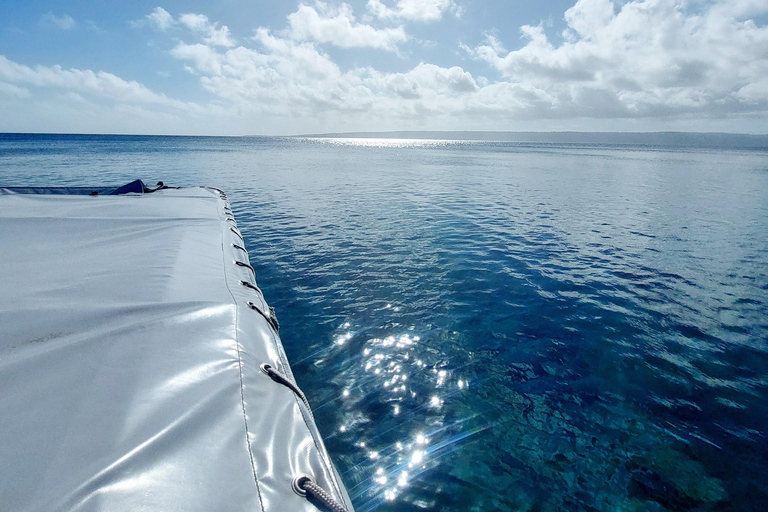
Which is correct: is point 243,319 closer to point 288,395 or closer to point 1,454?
point 288,395

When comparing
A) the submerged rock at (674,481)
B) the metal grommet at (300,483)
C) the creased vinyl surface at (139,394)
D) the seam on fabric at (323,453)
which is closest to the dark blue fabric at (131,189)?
the creased vinyl surface at (139,394)

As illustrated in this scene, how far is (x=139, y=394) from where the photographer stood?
9.29 feet

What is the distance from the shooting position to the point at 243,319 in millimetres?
4352

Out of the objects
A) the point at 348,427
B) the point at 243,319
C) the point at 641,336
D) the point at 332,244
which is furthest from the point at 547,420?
the point at 332,244

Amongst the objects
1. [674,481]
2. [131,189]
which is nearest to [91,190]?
[131,189]

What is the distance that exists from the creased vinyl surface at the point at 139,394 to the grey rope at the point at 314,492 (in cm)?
5

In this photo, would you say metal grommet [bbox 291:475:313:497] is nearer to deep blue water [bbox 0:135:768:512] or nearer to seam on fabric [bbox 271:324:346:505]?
seam on fabric [bbox 271:324:346:505]

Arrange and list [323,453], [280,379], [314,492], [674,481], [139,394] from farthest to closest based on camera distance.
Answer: [674,481] < [280,379] < [323,453] < [139,394] < [314,492]

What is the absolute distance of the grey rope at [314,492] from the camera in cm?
246

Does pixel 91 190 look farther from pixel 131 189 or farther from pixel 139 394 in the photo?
pixel 139 394

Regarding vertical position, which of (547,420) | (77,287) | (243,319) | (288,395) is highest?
(77,287)

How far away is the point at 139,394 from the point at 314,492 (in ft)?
5.17

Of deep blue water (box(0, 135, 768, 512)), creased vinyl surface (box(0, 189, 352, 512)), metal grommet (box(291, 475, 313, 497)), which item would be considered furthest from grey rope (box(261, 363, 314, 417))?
deep blue water (box(0, 135, 768, 512))

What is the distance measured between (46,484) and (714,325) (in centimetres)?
1240
